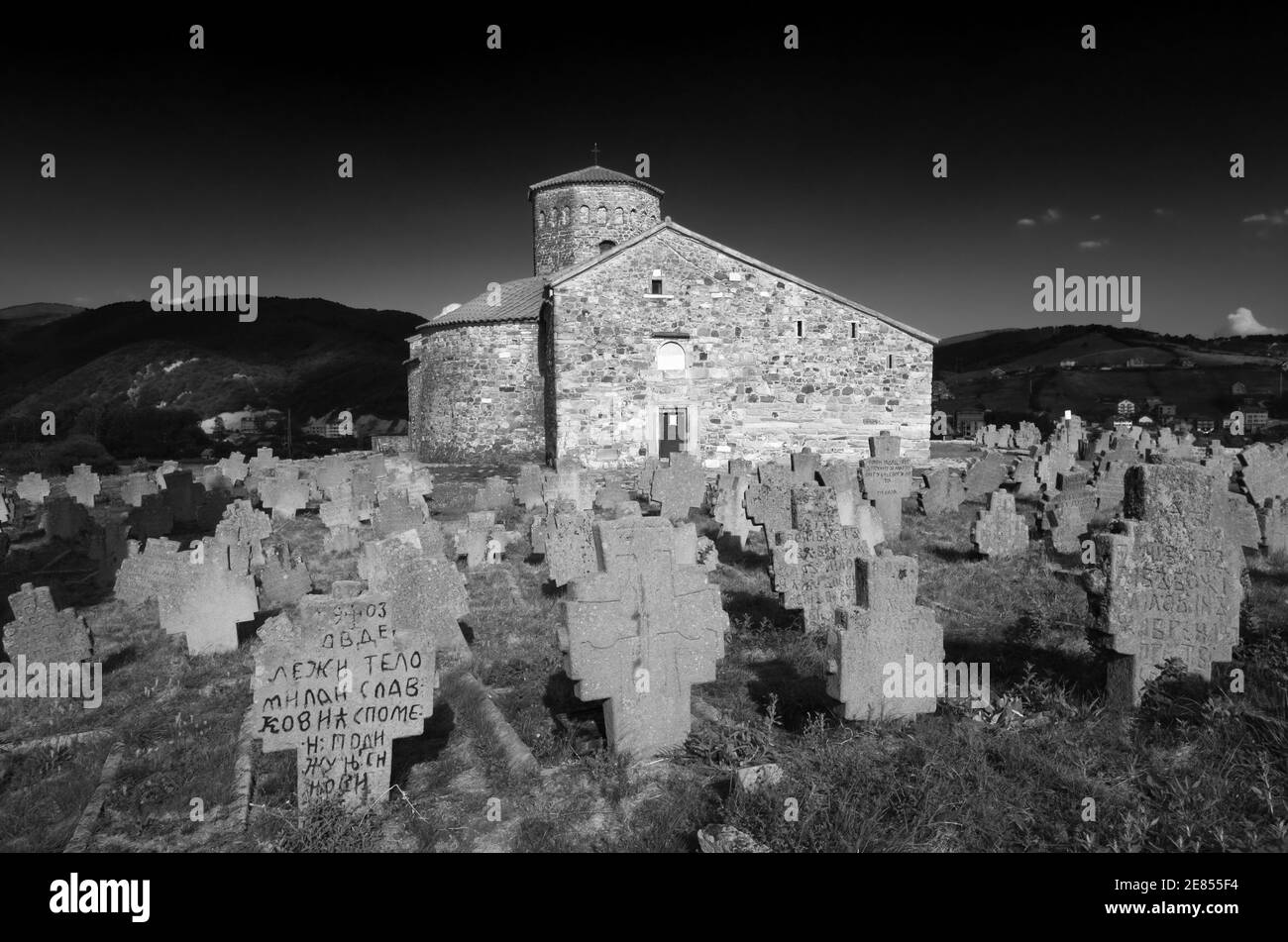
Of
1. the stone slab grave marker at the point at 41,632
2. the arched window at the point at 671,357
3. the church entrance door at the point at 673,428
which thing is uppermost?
the arched window at the point at 671,357

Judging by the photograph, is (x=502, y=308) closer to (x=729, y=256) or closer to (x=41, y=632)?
(x=729, y=256)

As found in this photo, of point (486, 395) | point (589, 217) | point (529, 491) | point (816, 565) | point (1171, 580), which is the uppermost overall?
point (589, 217)

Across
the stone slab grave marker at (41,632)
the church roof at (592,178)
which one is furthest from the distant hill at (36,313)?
the stone slab grave marker at (41,632)

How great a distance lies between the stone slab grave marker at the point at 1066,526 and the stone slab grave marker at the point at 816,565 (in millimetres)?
4466

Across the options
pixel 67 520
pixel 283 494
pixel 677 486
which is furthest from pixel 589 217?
pixel 67 520

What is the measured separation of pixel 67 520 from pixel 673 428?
13.9 metres

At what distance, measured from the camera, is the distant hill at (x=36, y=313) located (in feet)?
262

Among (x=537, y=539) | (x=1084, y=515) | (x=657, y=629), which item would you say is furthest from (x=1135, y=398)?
(x=657, y=629)

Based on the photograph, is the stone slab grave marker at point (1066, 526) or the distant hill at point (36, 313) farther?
the distant hill at point (36, 313)

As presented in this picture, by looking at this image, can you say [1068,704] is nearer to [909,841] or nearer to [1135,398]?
[909,841]

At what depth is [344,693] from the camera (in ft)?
14.6

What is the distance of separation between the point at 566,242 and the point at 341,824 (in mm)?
28512

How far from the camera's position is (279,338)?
72.8 m

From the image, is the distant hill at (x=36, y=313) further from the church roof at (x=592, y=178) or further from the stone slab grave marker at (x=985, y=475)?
the stone slab grave marker at (x=985, y=475)
